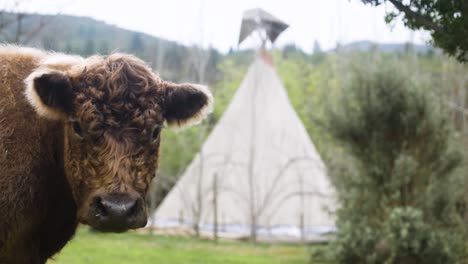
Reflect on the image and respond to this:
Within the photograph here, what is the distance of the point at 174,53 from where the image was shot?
40594 millimetres

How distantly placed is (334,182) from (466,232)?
9.90 feet

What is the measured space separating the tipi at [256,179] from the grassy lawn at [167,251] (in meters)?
1.39

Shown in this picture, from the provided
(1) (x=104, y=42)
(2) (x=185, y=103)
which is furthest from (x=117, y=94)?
(1) (x=104, y=42)

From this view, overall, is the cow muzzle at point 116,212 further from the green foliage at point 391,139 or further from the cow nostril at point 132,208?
the green foliage at point 391,139

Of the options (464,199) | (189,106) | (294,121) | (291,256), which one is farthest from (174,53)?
(189,106)

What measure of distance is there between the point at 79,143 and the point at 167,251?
11.4 meters

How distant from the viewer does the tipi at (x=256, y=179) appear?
67.4 feet

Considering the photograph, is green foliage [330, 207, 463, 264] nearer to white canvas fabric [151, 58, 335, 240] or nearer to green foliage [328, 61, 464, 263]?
green foliage [328, 61, 464, 263]

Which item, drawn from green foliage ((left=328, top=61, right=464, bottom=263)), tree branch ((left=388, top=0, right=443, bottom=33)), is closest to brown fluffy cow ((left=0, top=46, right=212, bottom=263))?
tree branch ((left=388, top=0, right=443, bottom=33))

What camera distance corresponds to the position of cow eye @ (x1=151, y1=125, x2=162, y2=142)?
4.84 m

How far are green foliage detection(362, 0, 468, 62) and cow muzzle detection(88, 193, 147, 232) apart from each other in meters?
2.83

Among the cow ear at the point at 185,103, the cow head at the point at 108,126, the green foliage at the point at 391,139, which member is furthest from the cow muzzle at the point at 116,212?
the green foliage at the point at 391,139

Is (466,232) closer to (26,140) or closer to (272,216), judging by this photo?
(272,216)

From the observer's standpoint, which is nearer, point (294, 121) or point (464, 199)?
point (464, 199)
